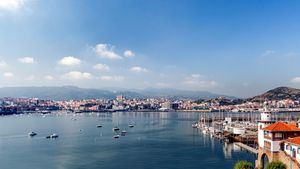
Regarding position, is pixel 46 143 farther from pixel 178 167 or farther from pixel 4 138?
pixel 178 167

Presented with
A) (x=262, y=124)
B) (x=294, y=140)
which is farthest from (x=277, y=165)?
(x=262, y=124)

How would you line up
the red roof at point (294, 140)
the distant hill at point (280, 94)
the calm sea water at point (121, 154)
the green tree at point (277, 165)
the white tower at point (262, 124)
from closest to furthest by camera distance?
the red roof at point (294, 140) → the green tree at point (277, 165) → the white tower at point (262, 124) → the calm sea water at point (121, 154) → the distant hill at point (280, 94)

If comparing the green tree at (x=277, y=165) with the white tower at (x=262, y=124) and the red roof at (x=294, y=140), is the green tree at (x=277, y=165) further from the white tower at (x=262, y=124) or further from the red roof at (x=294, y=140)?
the white tower at (x=262, y=124)

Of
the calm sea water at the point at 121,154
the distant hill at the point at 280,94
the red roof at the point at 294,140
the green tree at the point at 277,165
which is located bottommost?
the calm sea water at the point at 121,154

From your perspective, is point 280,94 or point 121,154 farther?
point 280,94

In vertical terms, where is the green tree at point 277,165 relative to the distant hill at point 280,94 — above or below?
below

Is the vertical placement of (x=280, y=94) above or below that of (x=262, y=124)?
above

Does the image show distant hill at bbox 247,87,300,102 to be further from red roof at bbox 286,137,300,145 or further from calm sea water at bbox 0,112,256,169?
red roof at bbox 286,137,300,145

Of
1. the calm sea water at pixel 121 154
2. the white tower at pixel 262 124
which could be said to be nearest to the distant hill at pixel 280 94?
the calm sea water at pixel 121 154

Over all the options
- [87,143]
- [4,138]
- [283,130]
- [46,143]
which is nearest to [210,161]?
[283,130]

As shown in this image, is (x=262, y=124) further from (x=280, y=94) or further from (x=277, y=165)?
(x=280, y=94)
